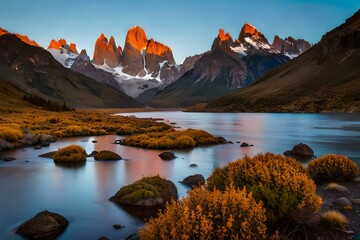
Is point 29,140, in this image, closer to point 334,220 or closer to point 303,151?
point 303,151

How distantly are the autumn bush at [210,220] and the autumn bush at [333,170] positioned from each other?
46.9 ft

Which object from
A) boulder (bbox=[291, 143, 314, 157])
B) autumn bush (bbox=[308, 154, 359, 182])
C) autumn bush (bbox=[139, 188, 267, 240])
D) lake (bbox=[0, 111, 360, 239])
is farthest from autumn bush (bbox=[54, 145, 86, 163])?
autumn bush (bbox=[139, 188, 267, 240])

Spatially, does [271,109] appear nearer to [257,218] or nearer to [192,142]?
[192,142]

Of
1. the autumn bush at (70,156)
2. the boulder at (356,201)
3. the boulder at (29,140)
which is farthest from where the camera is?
the boulder at (29,140)

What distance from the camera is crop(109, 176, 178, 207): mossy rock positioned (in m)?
19.3

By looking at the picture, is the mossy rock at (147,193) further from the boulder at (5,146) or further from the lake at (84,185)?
the boulder at (5,146)

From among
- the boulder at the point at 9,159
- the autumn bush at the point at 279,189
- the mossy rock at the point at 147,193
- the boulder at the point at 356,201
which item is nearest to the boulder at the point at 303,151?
the mossy rock at the point at 147,193

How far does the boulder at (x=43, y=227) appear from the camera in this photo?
14977 mm

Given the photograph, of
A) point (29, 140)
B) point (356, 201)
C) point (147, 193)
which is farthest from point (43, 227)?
point (29, 140)

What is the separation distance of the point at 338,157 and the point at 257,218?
626 inches

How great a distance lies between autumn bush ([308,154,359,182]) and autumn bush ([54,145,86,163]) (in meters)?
22.7

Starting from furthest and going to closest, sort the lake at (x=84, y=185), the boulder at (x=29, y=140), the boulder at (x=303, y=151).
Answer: the boulder at (x=29, y=140) → the boulder at (x=303, y=151) → the lake at (x=84, y=185)

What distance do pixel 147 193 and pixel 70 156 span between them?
726 inches

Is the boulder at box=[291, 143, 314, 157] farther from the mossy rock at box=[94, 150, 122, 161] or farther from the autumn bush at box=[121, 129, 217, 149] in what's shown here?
the mossy rock at box=[94, 150, 122, 161]
